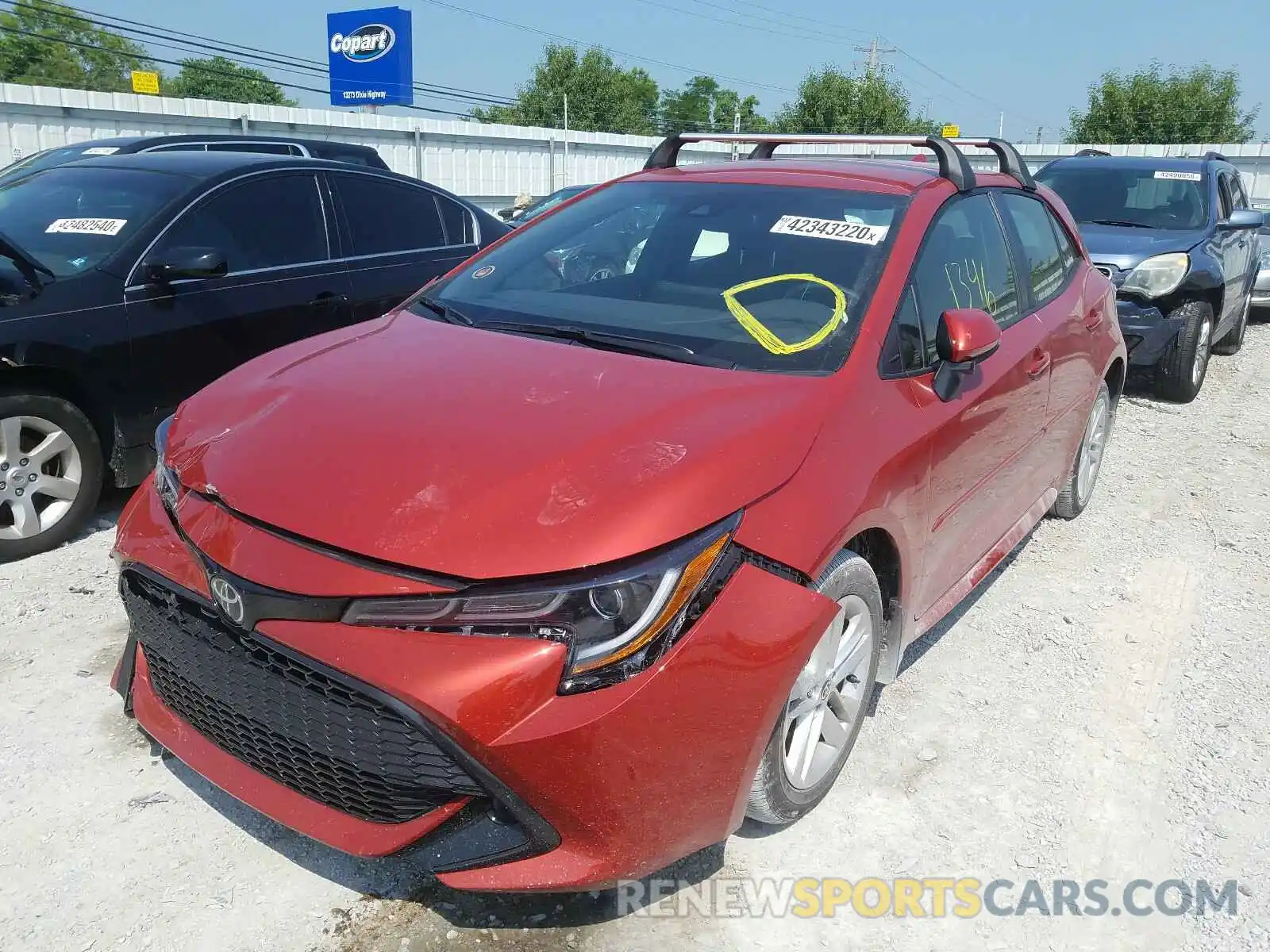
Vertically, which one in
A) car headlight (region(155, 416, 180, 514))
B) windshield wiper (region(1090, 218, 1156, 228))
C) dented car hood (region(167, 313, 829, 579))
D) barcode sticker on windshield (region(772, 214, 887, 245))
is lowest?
car headlight (region(155, 416, 180, 514))

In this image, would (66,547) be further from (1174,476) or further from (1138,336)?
(1138,336)

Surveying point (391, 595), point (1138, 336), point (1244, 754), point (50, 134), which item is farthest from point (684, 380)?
point (50, 134)

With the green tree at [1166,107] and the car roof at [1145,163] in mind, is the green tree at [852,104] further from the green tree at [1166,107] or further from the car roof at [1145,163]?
the car roof at [1145,163]

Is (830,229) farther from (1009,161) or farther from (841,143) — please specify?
(1009,161)

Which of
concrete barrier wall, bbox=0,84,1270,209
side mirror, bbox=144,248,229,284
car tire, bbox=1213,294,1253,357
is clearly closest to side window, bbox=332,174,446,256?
side mirror, bbox=144,248,229,284

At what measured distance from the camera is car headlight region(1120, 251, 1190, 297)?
702cm

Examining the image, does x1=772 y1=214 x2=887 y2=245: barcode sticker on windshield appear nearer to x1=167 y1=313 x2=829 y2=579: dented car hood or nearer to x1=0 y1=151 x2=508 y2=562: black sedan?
x1=167 y1=313 x2=829 y2=579: dented car hood

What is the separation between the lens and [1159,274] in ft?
23.1

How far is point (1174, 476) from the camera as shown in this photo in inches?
225

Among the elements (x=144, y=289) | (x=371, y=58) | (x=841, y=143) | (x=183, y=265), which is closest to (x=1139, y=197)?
(x=841, y=143)

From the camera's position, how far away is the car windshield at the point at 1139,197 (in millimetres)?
7891

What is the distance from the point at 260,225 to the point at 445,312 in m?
2.24

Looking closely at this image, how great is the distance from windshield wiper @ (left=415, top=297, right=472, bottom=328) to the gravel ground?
1496 mm

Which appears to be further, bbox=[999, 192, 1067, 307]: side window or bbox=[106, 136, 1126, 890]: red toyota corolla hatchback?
bbox=[999, 192, 1067, 307]: side window
